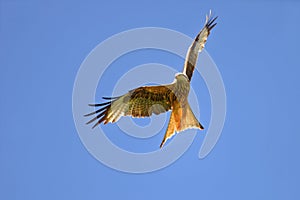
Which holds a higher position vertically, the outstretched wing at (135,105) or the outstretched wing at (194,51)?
the outstretched wing at (194,51)

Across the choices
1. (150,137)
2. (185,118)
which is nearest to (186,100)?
(185,118)

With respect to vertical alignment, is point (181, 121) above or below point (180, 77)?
below

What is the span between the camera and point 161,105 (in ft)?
14.2

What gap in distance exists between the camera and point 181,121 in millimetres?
4262

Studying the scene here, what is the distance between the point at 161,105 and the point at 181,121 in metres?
0.20

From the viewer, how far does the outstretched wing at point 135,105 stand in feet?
13.9

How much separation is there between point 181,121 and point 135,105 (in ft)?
1.24

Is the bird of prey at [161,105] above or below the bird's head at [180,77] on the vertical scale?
below

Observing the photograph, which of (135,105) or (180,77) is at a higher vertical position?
(180,77)

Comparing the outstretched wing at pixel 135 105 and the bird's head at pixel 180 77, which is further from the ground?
the bird's head at pixel 180 77

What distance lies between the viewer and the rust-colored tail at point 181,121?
425 centimetres

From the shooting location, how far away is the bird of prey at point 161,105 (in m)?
4.21

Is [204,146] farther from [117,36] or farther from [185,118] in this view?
[117,36]

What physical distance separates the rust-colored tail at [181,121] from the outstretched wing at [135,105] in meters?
0.09
